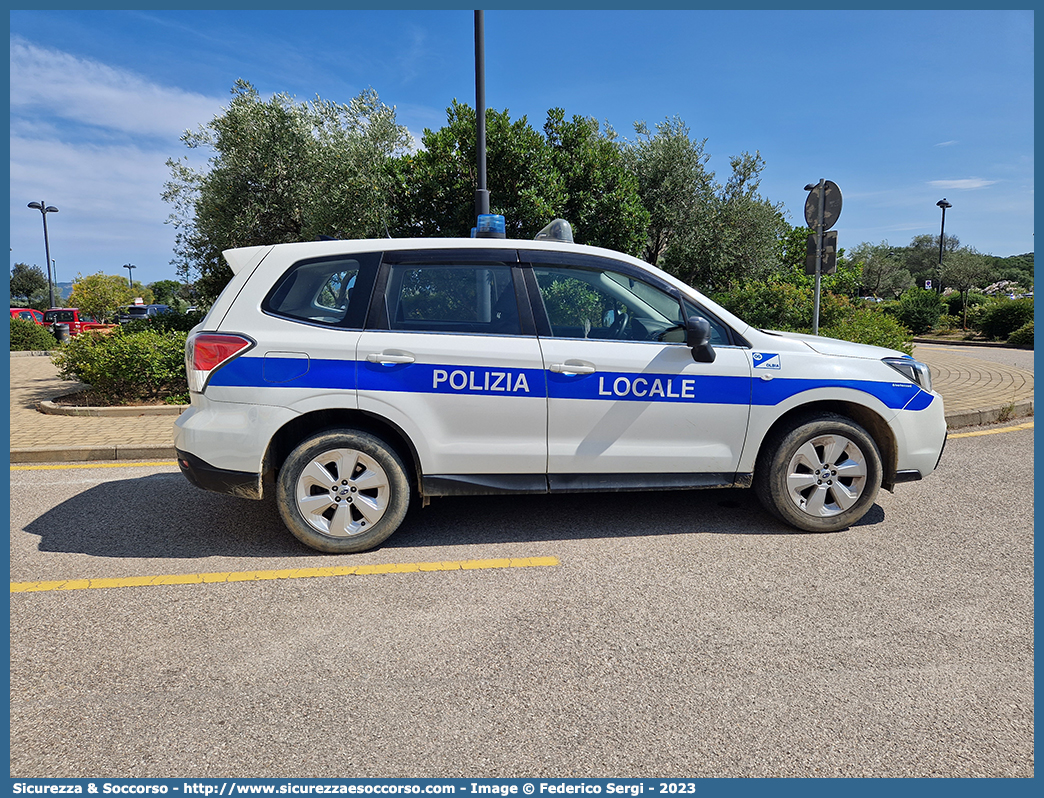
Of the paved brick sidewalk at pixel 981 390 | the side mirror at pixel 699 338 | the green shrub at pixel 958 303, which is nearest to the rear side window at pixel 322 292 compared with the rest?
the side mirror at pixel 699 338

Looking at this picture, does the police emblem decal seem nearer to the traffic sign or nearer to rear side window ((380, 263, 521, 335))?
rear side window ((380, 263, 521, 335))

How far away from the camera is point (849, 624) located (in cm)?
321

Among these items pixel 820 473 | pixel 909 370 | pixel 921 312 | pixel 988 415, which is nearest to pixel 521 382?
pixel 820 473

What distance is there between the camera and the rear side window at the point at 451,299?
13.7ft

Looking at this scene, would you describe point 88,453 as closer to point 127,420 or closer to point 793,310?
point 127,420

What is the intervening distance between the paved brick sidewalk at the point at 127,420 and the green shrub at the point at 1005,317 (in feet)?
39.3

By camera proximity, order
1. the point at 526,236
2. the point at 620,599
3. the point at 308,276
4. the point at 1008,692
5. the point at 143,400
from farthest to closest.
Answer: the point at 526,236, the point at 143,400, the point at 308,276, the point at 620,599, the point at 1008,692

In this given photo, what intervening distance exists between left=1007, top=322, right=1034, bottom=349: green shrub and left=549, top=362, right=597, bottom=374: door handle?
73.0ft

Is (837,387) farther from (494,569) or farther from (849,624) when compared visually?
(494,569)

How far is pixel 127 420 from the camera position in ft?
27.0

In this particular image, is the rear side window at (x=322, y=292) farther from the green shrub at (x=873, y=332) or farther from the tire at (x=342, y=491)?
the green shrub at (x=873, y=332)

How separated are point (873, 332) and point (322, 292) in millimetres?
9816
